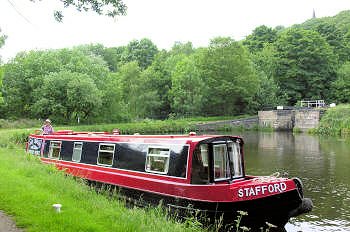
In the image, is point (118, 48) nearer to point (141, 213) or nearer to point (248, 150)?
point (248, 150)

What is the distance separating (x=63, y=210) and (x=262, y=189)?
451cm

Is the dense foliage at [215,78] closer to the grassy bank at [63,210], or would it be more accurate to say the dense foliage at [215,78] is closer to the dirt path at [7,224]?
the grassy bank at [63,210]

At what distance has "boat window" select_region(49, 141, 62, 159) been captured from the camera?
16.2 metres

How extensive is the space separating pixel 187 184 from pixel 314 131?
35472mm

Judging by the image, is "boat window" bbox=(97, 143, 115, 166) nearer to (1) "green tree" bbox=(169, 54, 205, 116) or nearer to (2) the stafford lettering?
(2) the stafford lettering

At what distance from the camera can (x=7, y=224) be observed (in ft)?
22.1

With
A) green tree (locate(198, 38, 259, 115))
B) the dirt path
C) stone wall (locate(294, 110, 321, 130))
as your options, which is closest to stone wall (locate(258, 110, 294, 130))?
stone wall (locate(294, 110, 321, 130))

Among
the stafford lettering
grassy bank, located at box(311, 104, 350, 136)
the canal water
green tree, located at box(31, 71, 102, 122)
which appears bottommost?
the canal water

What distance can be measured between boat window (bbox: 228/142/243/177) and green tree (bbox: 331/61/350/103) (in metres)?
48.1

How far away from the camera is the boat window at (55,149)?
1617 centimetres

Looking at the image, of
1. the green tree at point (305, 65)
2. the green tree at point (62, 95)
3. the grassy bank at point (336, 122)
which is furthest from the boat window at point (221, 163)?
the green tree at point (305, 65)

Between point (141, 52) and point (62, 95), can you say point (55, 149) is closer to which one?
point (62, 95)

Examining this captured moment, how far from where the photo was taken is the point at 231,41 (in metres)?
59.2

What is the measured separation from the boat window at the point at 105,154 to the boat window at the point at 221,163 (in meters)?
4.17
